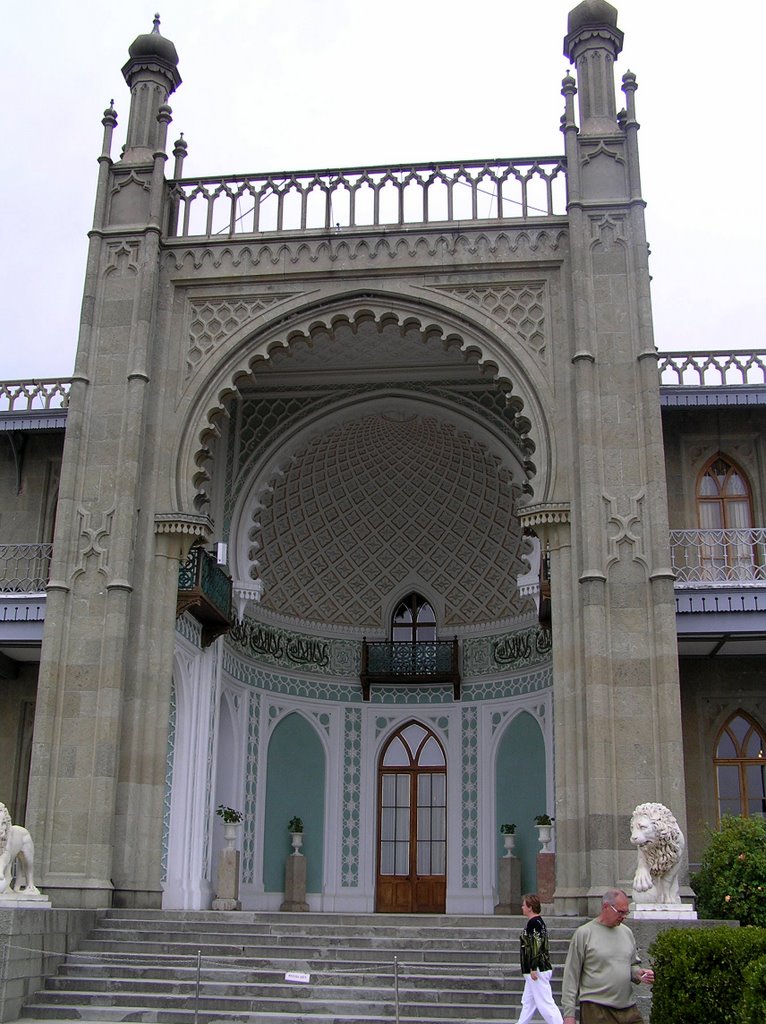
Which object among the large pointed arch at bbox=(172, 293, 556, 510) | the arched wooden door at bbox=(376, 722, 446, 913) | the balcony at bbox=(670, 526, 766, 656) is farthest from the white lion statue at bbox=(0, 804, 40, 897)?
the arched wooden door at bbox=(376, 722, 446, 913)

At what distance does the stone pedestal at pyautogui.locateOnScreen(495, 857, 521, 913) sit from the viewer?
1669cm

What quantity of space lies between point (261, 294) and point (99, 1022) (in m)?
8.53

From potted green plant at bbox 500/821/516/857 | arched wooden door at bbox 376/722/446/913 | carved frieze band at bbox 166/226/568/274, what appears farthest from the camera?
arched wooden door at bbox 376/722/446/913

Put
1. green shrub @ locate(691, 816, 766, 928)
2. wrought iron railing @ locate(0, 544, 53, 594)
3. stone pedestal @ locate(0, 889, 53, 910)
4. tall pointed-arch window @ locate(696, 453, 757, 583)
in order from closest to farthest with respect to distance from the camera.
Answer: stone pedestal @ locate(0, 889, 53, 910), green shrub @ locate(691, 816, 766, 928), tall pointed-arch window @ locate(696, 453, 757, 583), wrought iron railing @ locate(0, 544, 53, 594)

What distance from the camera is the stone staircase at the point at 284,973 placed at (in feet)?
31.6

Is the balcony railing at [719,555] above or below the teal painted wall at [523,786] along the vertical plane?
above

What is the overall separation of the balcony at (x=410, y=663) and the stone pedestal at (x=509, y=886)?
2690 millimetres

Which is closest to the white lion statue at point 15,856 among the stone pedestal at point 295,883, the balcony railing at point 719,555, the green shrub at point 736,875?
the green shrub at point 736,875

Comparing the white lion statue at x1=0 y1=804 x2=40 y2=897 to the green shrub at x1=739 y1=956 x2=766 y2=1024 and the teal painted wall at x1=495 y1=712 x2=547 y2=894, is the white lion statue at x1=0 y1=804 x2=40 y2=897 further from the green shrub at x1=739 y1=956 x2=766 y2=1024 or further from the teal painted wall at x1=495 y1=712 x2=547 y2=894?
the teal painted wall at x1=495 y1=712 x2=547 y2=894

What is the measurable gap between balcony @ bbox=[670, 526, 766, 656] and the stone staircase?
4041 millimetres

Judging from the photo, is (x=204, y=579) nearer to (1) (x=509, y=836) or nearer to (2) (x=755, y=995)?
(1) (x=509, y=836)

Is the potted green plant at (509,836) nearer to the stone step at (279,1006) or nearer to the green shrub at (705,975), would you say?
the stone step at (279,1006)

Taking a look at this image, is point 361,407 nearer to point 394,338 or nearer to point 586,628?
point 394,338

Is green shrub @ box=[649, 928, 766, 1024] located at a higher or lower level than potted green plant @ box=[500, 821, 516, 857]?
lower
